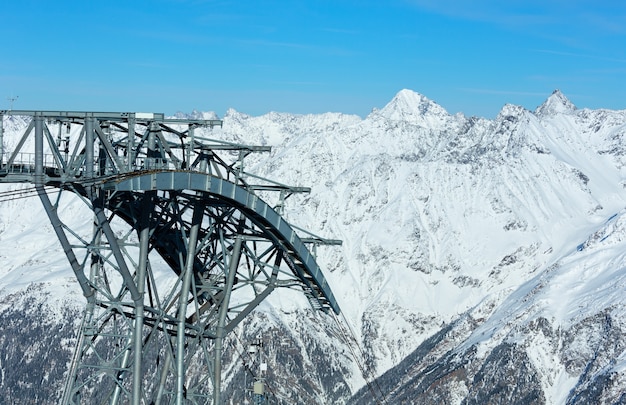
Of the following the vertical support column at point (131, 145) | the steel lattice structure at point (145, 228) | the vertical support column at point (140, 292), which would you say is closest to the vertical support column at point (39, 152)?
the steel lattice structure at point (145, 228)

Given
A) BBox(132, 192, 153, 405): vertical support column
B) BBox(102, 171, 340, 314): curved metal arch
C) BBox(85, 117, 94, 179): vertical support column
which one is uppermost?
BBox(85, 117, 94, 179): vertical support column

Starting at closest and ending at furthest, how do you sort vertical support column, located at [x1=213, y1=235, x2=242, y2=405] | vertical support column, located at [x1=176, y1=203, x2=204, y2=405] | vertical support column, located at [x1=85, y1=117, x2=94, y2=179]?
vertical support column, located at [x1=85, y1=117, x2=94, y2=179]
vertical support column, located at [x1=176, y1=203, x2=204, y2=405]
vertical support column, located at [x1=213, y1=235, x2=242, y2=405]

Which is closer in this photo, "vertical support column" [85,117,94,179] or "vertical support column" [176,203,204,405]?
"vertical support column" [85,117,94,179]

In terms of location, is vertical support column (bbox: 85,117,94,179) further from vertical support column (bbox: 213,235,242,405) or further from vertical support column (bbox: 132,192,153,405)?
vertical support column (bbox: 213,235,242,405)

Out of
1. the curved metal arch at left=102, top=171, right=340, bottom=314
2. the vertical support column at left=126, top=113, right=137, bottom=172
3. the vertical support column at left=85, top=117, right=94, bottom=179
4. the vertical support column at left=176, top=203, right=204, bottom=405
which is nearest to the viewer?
the curved metal arch at left=102, top=171, right=340, bottom=314

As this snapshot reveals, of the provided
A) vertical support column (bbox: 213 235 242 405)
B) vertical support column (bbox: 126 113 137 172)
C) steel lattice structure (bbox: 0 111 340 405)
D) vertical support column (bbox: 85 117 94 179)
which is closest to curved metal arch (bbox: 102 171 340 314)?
steel lattice structure (bbox: 0 111 340 405)

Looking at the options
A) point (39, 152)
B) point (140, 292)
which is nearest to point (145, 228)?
point (140, 292)

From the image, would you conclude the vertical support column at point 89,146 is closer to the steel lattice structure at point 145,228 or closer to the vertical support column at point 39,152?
the steel lattice structure at point 145,228

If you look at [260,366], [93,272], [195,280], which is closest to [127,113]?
[93,272]

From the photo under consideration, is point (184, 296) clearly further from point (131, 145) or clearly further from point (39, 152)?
point (39, 152)
